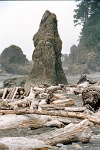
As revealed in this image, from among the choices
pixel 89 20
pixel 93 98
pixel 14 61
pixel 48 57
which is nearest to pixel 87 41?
pixel 89 20

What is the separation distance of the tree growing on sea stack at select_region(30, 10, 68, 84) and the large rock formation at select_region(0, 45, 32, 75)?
6223 cm

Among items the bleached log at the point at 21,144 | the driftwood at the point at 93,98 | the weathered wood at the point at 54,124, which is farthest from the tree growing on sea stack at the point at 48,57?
the bleached log at the point at 21,144

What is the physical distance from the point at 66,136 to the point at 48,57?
29.0 meters

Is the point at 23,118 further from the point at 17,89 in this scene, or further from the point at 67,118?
the point at 17,89

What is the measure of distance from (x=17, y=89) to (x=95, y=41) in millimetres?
78257

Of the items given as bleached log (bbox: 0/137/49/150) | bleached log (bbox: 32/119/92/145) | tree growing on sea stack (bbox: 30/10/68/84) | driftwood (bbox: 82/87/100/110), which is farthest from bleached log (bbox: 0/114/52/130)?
tree growing on sea stack (bbox: 30/10/68/84)

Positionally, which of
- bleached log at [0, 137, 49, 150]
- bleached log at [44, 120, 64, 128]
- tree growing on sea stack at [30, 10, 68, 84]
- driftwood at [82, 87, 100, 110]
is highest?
tree growing on sea stack at [30, 10, 68, 84]

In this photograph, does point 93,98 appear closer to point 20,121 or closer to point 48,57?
point 20,121

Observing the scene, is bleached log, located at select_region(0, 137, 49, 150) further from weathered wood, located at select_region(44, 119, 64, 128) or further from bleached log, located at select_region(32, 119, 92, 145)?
weathered wood, located at select_region(44, 119, 64, 128)

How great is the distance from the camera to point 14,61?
107250 mm

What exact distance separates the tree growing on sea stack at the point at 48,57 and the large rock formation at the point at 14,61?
204ft

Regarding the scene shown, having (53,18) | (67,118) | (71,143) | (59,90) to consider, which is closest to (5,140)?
(71,143)

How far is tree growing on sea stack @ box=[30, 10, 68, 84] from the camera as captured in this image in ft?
119

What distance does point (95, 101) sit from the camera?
43.4ft
